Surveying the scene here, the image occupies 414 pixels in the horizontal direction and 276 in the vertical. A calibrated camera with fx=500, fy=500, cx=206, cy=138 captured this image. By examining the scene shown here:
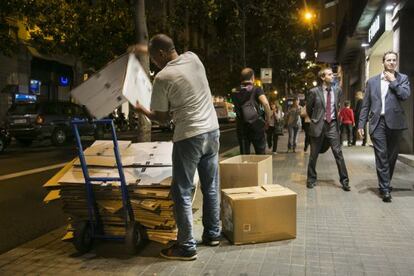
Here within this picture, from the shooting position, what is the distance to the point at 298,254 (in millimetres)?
4781

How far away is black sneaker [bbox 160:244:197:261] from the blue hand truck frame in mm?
344

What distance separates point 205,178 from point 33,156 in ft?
39.2

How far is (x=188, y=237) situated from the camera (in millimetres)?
4668

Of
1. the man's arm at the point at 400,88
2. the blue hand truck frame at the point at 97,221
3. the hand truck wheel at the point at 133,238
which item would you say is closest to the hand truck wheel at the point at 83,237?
the blue hand truck frame at the point at 97,221

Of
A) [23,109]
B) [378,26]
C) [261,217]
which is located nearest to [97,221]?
[261,217]

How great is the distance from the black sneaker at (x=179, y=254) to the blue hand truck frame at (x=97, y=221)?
13.5 inches

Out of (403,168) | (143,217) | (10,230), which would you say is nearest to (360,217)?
(143,217)

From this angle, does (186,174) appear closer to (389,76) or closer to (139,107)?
(139,107)

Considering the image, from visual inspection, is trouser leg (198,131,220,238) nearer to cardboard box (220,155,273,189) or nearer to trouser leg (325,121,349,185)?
cardboard box (220,155,273,189)

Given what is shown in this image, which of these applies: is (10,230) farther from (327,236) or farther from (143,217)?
(327,236)

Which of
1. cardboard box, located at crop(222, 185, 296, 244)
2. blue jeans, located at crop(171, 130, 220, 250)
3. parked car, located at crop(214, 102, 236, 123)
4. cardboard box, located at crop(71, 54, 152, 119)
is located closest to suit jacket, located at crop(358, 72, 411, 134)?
cardboard box, located at crop(222, 185, 296, 244)

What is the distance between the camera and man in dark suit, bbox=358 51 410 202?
7.14 meters

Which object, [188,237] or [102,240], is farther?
[102,240]

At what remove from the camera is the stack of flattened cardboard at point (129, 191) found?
4879 millimetres
